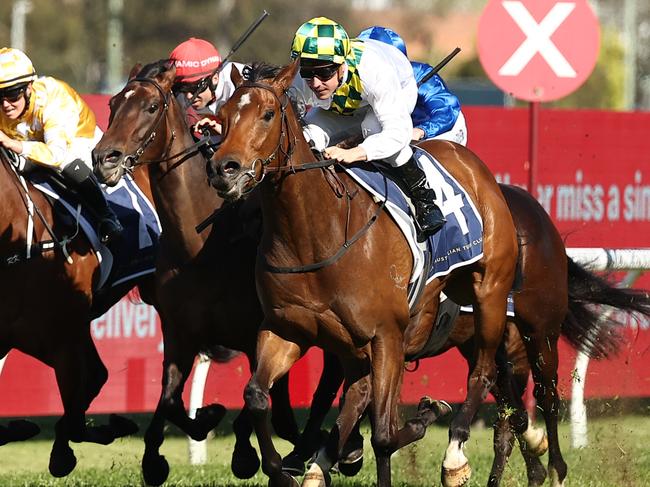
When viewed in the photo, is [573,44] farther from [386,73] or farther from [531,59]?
[386,73]

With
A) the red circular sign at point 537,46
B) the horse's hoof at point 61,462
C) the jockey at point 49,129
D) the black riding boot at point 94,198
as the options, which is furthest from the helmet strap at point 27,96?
the red circular sign at point 537,46

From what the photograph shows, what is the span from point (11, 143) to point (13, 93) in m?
0.24

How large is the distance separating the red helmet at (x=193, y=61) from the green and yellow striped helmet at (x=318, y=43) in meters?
1.00

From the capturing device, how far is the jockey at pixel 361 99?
5234mm

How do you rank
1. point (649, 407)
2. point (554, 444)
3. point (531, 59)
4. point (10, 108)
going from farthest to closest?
point (649, 407) → point (531, 59) → point (554, 444) → point (10, 108)

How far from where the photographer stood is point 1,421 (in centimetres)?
836

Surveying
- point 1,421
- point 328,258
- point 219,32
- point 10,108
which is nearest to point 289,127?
point 328,258

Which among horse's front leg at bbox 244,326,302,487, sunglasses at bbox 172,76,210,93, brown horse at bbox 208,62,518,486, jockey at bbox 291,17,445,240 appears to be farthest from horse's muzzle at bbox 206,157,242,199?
sunglasses at bbox 172,76,210,93

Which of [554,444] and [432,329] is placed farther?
[554,444]

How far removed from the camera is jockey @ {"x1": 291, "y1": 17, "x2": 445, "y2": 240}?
5234mm

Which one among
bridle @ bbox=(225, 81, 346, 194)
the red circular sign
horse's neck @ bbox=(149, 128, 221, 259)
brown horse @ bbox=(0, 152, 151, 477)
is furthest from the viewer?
the red circular sign

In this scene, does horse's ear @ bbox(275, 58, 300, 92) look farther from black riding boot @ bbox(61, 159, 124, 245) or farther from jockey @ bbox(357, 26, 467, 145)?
jockey @ bbox(357, 26, 467, 145)

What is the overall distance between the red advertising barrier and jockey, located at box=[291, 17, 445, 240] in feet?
8.77

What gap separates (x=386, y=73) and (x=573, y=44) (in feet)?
8.96
